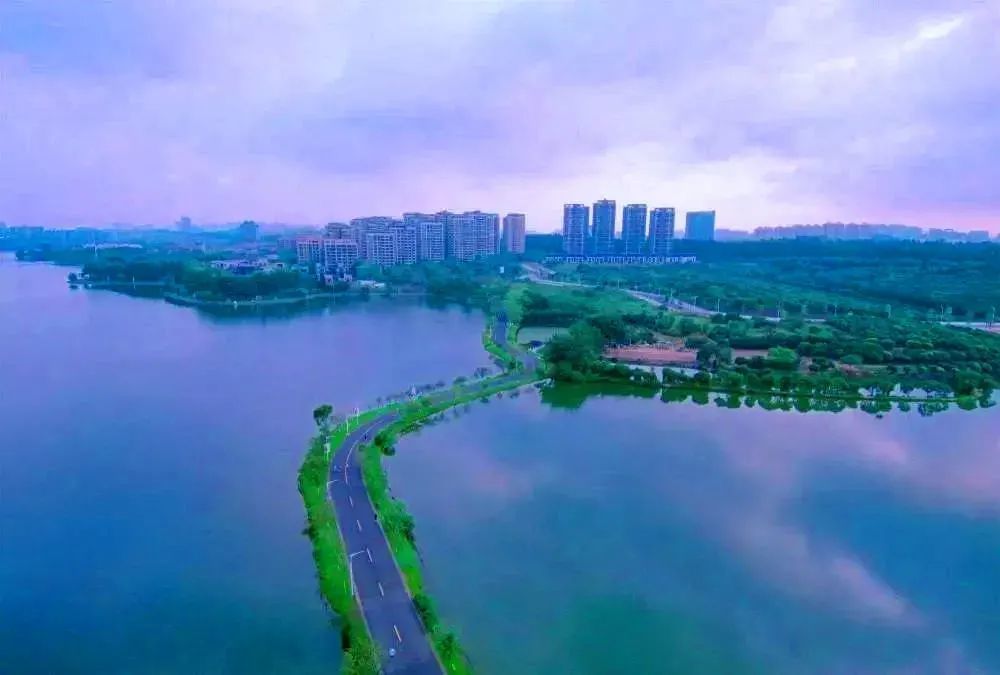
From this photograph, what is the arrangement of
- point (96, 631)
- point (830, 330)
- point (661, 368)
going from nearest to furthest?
point (96, 631) < point (661, 368) < point (830, 330)

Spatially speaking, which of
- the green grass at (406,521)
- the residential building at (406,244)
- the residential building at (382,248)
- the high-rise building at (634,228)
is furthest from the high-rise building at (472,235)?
the green grass at (406,521)

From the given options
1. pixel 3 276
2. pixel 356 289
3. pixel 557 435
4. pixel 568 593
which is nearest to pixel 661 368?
pixel 557 435

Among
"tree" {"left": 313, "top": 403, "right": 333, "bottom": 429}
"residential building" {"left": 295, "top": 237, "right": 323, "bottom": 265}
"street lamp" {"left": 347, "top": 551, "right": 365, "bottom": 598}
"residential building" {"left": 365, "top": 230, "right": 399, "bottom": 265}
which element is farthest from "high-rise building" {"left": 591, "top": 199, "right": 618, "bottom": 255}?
"street lamp" {"left": 347, "top": 551, "right": 365, "bottom": 598}

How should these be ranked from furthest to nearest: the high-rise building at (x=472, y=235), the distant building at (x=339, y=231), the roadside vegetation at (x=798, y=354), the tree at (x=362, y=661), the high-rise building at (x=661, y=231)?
the high-rise building at (x=661, y=231)
the distant building at (x=339, y=231)
the high-rise building at (x=472, y=235)
the roadside vegetation at (x=798, y=354)
the tree at (x=362, y=661)

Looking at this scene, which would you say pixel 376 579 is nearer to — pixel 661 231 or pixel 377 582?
pixel 377 582

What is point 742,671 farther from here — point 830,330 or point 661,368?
point 830,330

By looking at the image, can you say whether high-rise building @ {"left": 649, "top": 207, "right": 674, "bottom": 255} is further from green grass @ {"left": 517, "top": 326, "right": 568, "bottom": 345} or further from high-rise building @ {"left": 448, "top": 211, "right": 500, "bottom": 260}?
green grass @ {"left": 517, "top": 326, "right": 568, "bottom": 345}

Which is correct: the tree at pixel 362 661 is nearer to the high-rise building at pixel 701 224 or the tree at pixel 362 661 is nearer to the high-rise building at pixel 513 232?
the high-rise building at pixel 513 232
